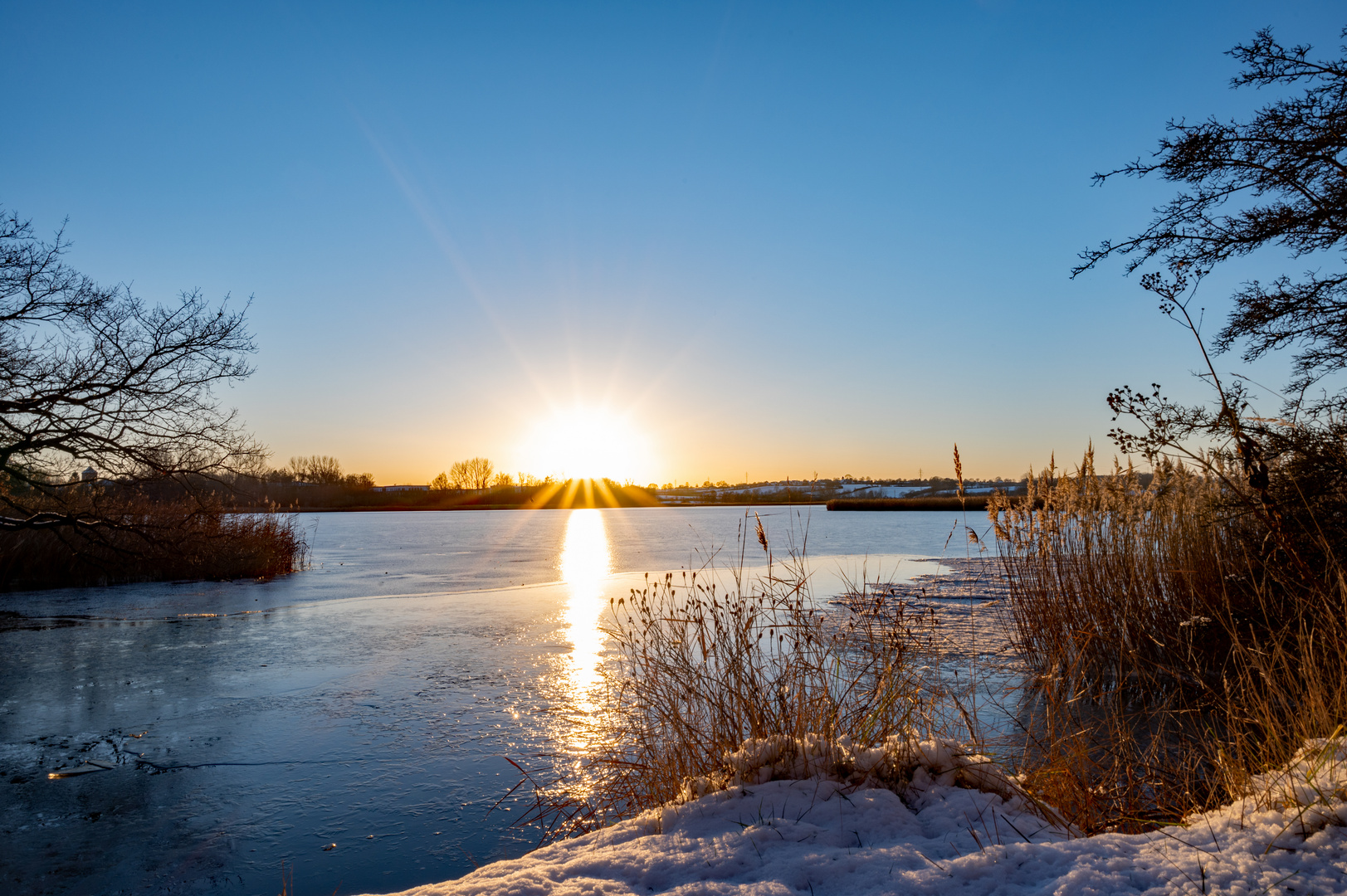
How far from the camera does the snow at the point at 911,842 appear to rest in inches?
78.7

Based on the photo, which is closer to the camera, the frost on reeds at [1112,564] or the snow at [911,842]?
the snow at [911,842]

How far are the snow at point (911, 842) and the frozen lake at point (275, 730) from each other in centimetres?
140

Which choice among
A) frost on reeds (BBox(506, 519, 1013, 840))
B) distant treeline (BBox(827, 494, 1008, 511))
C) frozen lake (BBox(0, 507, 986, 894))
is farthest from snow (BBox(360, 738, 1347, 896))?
distant treeline (BBox(827, 494, 1008, 511))

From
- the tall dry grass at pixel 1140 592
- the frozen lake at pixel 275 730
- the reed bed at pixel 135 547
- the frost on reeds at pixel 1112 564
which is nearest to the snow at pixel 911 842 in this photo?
the frozen lake at pixel 275 730

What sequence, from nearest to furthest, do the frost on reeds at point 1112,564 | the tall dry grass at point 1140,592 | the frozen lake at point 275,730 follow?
the frozen lake at point 275,730, the tall dry grass at point 1140,592, the frost on reeds at point 1112,564

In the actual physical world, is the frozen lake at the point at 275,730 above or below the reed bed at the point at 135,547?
below

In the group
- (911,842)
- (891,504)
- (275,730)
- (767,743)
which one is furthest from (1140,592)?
(891,504)

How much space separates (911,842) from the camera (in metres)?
2.53

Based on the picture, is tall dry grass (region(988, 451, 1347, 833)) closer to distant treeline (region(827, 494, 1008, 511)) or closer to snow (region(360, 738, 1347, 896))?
snow (region(360, 738, 1347, 896))

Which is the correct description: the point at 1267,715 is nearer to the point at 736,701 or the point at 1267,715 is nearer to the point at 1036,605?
the point at 736,701

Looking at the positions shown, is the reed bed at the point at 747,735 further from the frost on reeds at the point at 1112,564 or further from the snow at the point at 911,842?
the frost on reeds at the point at 1112,564

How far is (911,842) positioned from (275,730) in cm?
530

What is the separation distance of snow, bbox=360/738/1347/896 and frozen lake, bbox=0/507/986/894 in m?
1.40

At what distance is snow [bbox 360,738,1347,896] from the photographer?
2.00 m
